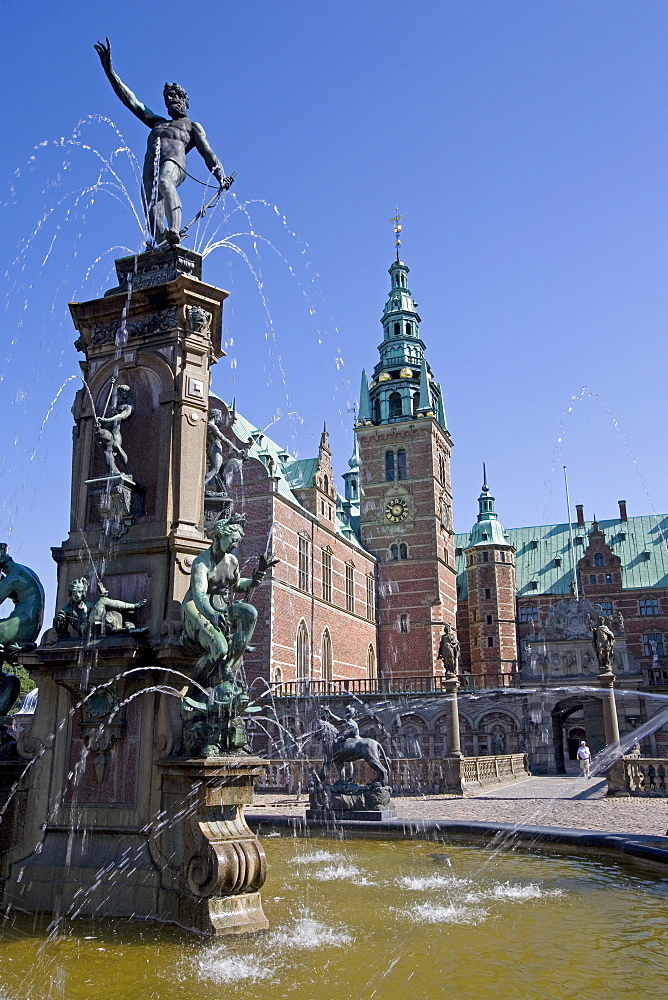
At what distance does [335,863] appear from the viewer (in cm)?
878

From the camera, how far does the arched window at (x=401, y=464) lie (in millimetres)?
50188

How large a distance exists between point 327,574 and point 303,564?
3.03m

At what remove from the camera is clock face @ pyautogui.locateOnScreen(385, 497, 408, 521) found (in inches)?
1943

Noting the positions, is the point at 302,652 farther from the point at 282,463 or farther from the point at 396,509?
the point at 396,509

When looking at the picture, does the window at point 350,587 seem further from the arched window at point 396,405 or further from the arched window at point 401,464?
the arched window at point 396,405

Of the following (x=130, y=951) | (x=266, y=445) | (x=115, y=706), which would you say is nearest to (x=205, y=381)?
(x=115, y=706)

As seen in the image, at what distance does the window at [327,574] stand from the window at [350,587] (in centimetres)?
297

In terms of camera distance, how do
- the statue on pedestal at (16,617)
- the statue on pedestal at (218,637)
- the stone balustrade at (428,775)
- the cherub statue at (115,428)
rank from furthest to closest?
the stone balustrade at (428,775) < the cherub statue at (115,428) < the statue on pedestal at (16,617) < the statue on pedestal at (218,637)

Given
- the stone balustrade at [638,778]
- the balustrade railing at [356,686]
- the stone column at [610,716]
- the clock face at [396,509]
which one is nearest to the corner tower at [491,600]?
the balustrade railing at [356,686]

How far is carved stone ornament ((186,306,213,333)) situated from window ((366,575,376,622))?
132ft

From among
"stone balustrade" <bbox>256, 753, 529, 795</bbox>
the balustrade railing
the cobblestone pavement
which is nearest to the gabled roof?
the balustrade railing

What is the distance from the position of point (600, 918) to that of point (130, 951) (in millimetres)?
3381

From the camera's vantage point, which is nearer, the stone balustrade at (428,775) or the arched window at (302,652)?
the stone balustrade at (428,775)

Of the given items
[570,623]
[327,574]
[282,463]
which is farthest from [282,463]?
[570,623]
